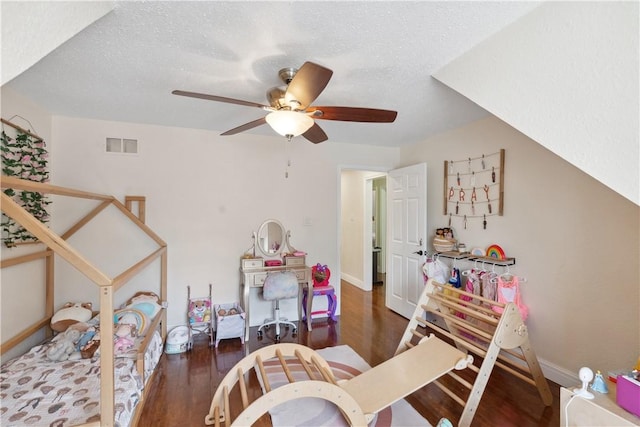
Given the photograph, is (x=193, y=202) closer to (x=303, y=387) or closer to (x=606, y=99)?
(x=303, y=387)

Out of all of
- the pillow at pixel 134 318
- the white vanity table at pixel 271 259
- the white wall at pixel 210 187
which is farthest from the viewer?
the white vanity table at pixel 271 259

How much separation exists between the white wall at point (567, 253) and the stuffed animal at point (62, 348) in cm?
378

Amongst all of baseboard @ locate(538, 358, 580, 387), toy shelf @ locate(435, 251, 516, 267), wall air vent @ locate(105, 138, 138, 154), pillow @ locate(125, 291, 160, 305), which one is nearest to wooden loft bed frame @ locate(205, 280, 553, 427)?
baseboard @ locate(538, 358, 580, 387)

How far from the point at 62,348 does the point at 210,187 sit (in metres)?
1.94

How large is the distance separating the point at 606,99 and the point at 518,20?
592mm

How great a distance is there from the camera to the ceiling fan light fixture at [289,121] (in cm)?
181

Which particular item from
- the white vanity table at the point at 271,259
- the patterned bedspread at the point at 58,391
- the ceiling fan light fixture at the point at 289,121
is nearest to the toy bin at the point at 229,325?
the white vanity table at the point at 271,259

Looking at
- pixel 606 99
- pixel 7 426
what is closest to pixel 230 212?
pixel 7 426

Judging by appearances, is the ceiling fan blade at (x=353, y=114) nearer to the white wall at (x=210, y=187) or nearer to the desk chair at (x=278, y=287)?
the white wall at (x=210, y=187)

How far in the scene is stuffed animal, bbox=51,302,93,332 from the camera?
261 centimetres

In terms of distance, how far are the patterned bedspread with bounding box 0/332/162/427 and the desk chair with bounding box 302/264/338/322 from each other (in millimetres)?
2081

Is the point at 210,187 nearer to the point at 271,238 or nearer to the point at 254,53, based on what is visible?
the point at 271,238

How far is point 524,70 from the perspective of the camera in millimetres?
1447

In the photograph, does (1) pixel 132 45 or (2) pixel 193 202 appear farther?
(2) pixel 193 202
